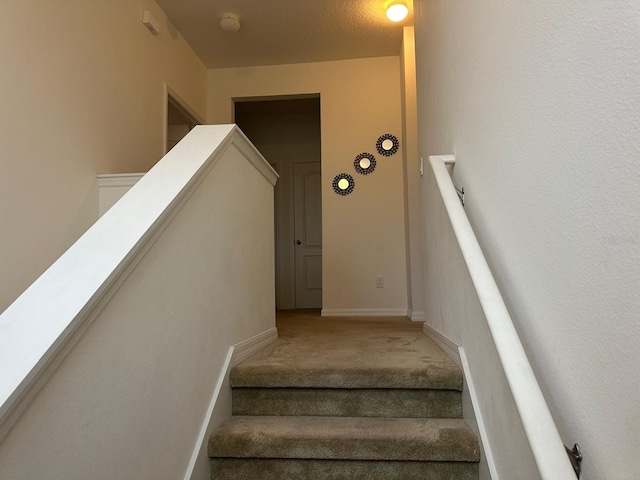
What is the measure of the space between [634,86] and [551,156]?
0.29m

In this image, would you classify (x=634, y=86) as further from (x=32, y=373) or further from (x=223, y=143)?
(x=223, y=143)

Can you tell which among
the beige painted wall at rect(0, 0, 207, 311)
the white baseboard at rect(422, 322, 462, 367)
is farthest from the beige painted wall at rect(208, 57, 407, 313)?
the white baseboard at rect(422, 322, 462, 367)

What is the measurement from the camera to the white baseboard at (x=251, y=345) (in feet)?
6.15

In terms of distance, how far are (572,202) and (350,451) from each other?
1.07 meters

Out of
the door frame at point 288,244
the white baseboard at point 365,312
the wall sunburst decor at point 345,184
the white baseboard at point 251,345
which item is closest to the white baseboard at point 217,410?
the white baseboard at point 251,345

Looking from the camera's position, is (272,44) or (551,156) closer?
(551,156)

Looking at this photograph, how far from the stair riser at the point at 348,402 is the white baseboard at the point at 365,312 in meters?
2.59

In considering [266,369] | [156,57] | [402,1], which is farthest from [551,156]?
[156,57]

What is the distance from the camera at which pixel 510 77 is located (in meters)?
1.22

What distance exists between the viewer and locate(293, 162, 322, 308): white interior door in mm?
5938

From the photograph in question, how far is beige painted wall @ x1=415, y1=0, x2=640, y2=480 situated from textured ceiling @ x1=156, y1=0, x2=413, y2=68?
Result: 255 centimetres

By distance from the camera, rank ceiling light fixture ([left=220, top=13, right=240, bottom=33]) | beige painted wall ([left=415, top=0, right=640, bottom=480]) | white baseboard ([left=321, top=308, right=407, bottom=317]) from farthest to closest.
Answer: white baseboard ([left=321, top=308, right=407, bottom=317])
ceiling light fixture ([left=220, top=13, right=240, bottom=33])
beige painted wall ([left=415, top=0, right=640, bottom=480])

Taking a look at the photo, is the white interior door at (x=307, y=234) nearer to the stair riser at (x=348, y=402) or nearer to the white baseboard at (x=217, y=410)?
the white baseboard at (x=217, y=410)

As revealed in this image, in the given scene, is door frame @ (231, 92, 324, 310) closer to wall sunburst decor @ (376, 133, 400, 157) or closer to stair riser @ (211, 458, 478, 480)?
wall sunburst decor @ (376, 133, 400, 157)
